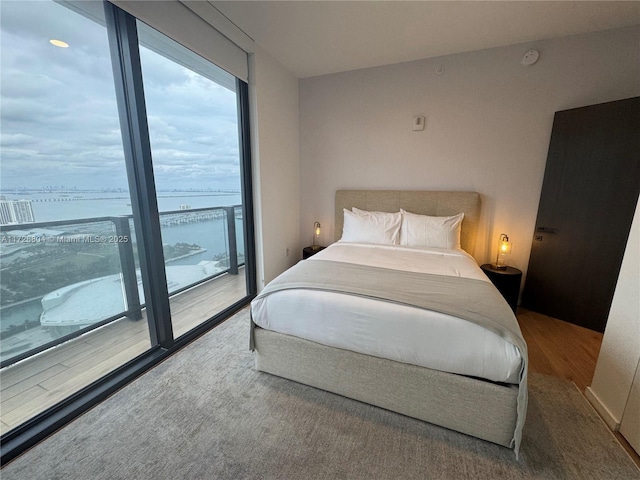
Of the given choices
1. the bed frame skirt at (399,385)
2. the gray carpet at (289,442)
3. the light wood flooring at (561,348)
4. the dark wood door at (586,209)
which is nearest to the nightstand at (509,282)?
the light wood flooring at (561,348)

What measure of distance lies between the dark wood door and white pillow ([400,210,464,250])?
0.86m

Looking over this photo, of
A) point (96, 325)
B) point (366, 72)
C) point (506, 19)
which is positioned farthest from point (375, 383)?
point (366, 72)

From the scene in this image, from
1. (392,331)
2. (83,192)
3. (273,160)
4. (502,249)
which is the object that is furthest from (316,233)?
(83,192)

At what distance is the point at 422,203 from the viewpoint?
2.99m

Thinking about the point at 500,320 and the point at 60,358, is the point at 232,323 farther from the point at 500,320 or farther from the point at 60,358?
the point at 500,320

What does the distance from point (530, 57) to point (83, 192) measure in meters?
3.91

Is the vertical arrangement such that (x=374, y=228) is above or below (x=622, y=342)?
above

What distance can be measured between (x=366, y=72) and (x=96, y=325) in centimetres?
371

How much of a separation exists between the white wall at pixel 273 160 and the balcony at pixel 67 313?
3.09 ft

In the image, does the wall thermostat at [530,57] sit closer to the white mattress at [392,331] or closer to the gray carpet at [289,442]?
the white mattress at [392,331]

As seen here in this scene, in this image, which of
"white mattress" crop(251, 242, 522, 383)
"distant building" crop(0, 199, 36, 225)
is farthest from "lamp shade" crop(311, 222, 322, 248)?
"distant building" crop(0, 199, 36, 225)

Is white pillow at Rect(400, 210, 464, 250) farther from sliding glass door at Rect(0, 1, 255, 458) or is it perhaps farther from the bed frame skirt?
sliding glass door at Rect(0, 1, 255, 458)

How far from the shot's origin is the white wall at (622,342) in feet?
4.43

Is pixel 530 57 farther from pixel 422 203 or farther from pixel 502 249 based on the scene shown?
pixel 502 249
